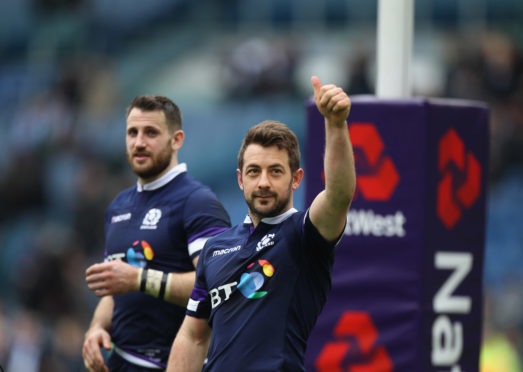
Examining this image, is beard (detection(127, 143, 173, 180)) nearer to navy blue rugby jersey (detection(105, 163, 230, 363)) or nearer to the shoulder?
navy blue rugby jersey (detection(105, 163, 230, 363))

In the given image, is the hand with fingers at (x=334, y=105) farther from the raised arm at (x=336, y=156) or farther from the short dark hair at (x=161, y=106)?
the short dark hair at (x=161, y=106)

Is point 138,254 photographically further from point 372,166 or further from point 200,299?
point 372,166

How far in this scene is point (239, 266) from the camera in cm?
400

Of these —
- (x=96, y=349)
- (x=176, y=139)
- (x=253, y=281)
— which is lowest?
(x=96, y=349)

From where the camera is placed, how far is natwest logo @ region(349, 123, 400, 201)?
5621mm

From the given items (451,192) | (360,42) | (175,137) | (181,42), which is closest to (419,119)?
(451,192)

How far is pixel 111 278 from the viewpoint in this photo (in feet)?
15.4

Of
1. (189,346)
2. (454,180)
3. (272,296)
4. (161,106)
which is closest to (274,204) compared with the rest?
(272,296)

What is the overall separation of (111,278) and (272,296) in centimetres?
111

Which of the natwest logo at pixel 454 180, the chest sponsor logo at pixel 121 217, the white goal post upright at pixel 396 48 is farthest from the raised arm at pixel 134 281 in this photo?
the white goal post upright at pixel 396 48

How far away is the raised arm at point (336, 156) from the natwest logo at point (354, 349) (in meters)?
2.07

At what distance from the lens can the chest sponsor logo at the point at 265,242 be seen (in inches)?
155

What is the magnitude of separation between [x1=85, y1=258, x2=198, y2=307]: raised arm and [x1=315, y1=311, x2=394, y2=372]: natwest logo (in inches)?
48.3

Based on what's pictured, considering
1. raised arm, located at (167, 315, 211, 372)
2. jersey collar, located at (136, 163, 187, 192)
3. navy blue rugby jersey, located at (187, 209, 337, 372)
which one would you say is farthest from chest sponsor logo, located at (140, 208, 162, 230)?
navy blue rugby jersey, located at (187, 209, 337, 372)
